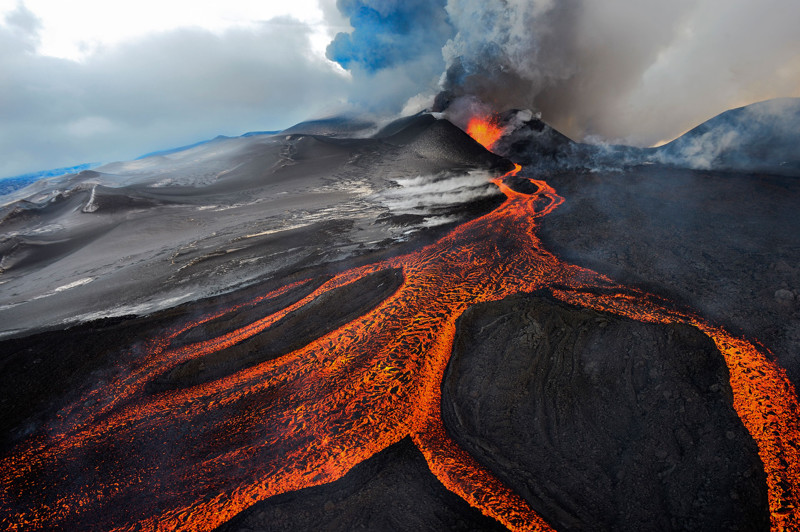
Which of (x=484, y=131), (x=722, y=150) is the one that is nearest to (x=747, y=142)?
(x=722, y=150)

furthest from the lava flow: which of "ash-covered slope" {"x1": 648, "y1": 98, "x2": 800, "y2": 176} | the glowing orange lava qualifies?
the glowing orange lava

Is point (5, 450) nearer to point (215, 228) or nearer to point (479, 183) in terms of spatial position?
point (215, 228)

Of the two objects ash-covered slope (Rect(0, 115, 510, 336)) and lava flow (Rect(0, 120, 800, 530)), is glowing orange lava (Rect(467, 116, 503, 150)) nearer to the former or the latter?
ash-covered slope (Rect(0, 115, 510, 336))

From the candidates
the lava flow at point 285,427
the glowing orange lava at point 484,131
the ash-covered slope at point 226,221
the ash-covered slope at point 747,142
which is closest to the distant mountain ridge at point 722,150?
the ash-covered slope at point 747,142

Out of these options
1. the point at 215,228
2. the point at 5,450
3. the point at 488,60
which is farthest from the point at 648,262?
the point at 488,60

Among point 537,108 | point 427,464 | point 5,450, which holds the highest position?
point 537,108

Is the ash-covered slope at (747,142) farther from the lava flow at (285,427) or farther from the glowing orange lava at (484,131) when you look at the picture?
the lava flow at (285,427)
